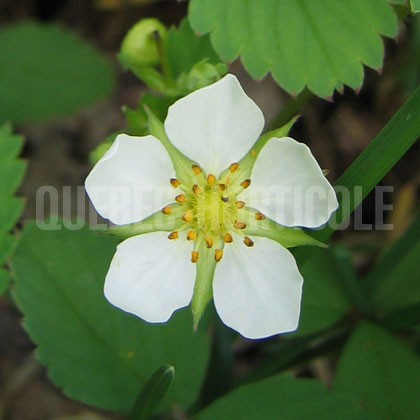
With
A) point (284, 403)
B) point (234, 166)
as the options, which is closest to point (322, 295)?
point (284, 403)

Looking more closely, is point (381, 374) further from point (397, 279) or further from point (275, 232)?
point (275, 232)

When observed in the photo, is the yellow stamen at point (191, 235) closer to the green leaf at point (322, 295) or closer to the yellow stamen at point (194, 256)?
the yellow stamen at point (194, 256)

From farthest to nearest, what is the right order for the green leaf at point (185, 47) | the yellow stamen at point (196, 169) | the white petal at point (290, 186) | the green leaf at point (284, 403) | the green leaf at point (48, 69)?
1. the green leaf at point (48, 69)
2. the green leaf at point (185, 47)
3. the green leaf at point (284, 403)
4. the yellow stamen at point (196, 169)
5. the white petal at point (290, 186)

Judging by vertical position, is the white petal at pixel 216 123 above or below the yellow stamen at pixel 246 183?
above

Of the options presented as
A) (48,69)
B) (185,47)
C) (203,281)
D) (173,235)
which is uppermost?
(185,47)

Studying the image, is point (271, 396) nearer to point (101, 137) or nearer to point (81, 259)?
point (81, 259)

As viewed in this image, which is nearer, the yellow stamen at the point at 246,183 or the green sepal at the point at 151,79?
the yellow stamen at the point at 246,183

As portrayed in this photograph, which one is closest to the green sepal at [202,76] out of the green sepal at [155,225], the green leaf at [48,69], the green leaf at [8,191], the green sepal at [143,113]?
the green sepal at [143,113]

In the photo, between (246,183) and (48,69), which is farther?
(48,69)
